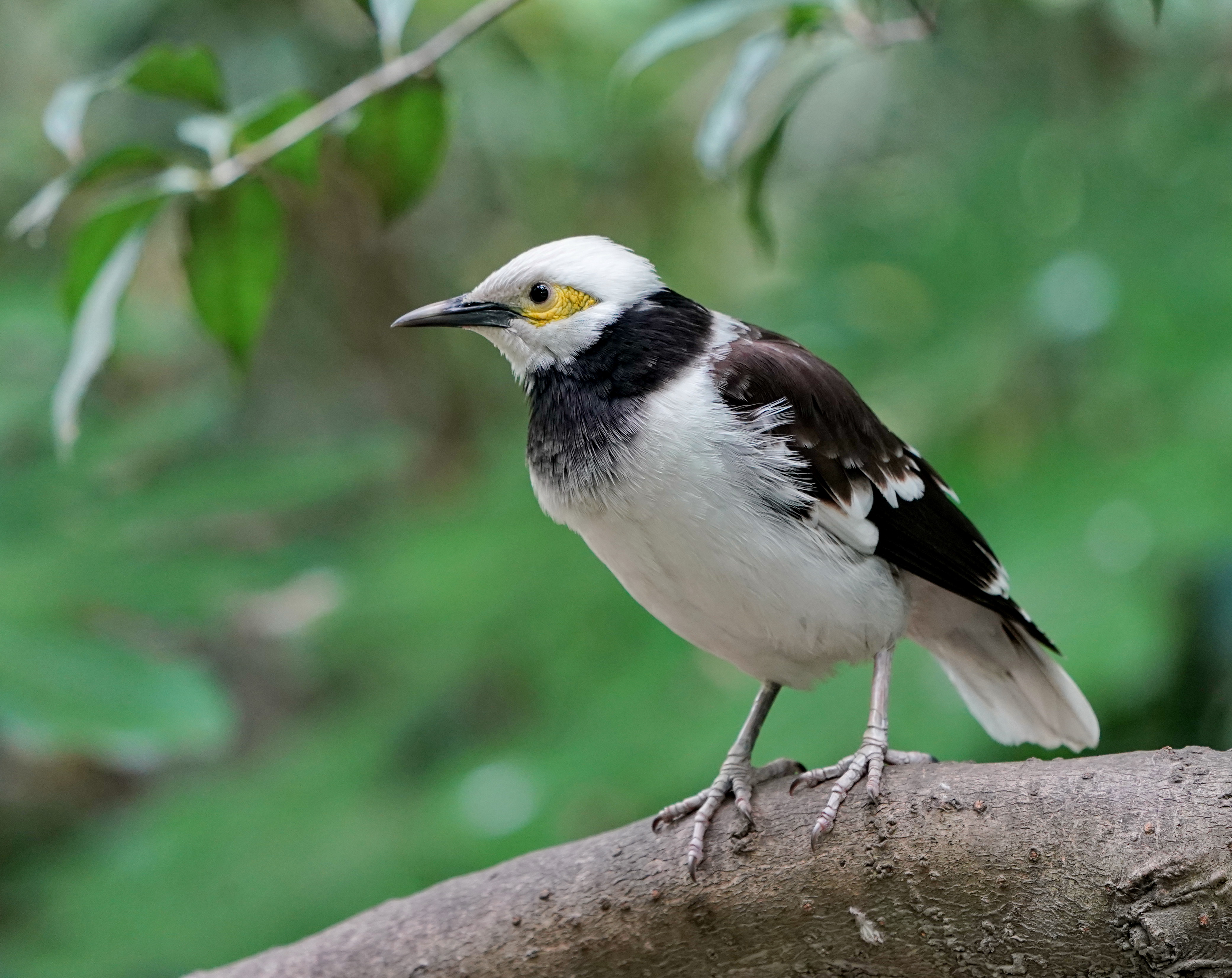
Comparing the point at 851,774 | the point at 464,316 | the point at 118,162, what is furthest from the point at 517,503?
the point at 851,774

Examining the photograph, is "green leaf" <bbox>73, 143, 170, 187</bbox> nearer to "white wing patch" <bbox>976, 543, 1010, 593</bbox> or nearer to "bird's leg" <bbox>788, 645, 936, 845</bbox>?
"bird's leg" <bbox>788, 645, 936, 845</bbox>

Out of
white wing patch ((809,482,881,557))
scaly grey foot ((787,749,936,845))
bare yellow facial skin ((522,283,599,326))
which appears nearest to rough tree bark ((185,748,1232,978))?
scaly grey foot ((787,749,936,845))

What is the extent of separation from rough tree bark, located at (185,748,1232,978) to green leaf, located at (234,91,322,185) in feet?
4.97

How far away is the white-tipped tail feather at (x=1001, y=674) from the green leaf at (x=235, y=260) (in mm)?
1535

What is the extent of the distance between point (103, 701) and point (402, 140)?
2097 mm

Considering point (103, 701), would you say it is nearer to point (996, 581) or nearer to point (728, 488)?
point (728, 488)

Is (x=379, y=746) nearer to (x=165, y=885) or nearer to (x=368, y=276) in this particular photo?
(x=165, y=885)

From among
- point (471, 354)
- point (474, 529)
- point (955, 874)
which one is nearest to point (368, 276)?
point (471, 354)

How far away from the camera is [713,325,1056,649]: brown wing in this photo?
99.2 inches

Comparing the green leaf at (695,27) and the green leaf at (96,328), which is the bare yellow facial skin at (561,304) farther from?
the green leaf at (96,328)

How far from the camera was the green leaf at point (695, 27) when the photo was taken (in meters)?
2.52

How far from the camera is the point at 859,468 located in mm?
2619

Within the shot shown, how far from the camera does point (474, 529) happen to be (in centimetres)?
462

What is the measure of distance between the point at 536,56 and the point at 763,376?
4248 mm
